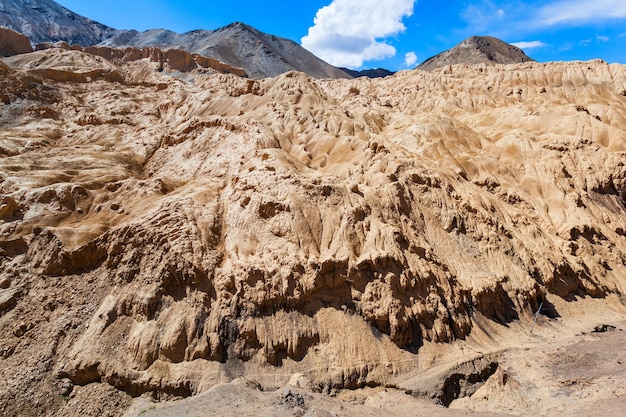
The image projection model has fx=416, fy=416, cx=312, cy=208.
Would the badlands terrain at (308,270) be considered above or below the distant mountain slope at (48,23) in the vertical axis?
below

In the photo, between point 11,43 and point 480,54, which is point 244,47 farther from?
point 11,43

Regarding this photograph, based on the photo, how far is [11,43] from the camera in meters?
51.7

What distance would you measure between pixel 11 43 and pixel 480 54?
9713 centimetres

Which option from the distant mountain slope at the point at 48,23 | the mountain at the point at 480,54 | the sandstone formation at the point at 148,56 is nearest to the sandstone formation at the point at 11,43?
the sandstone formation at the point at 148,56

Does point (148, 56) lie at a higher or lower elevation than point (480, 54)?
lower

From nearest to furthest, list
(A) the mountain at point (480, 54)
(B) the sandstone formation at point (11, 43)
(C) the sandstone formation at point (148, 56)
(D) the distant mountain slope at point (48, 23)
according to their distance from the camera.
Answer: (B) the sandstone formation at point (11, 43) < (C) the sandstone formation at point (148, 56) < (A) the mountain at point (480, 54) < (D) the distant mountain slope at point (48, 23)

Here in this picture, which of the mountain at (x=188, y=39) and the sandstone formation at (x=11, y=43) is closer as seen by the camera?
the sandstone formation at (x=11, y=43)

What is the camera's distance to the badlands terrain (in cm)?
1391

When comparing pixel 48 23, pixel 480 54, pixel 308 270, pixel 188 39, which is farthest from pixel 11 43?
pixel 48 23

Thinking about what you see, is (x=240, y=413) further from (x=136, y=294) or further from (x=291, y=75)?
(x=291, y=75)

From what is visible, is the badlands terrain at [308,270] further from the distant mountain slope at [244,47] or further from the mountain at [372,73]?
the mountain at [372,73]

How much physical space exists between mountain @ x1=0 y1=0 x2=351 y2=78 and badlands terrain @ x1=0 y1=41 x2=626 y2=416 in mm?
91569

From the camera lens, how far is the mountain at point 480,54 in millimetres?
Result: 105125

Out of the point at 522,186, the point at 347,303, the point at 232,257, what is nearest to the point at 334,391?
the point at 347,303
